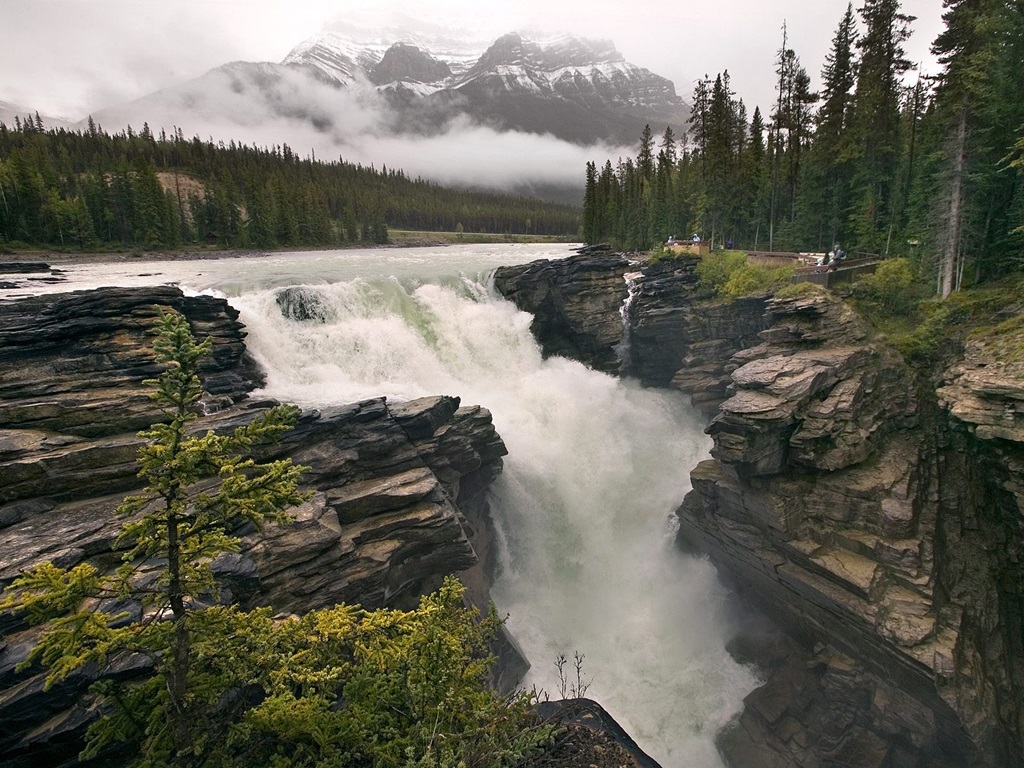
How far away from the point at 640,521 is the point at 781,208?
42.2 m

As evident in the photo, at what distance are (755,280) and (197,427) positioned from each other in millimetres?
36617

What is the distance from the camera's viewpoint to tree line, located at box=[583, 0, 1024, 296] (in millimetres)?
25141

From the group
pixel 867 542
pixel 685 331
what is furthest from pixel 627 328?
pixel 867 542

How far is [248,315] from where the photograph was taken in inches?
1130

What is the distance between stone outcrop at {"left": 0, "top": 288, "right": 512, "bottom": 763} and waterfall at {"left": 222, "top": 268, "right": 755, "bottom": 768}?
12.4 ft

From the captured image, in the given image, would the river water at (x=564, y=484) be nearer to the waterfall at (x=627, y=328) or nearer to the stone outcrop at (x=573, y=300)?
the stone outcrop at (x=573, y=300)

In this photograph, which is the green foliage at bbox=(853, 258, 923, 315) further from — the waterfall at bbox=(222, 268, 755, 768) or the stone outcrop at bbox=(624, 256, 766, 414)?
the waterfall at bbox=(222, 268, 755, 768)

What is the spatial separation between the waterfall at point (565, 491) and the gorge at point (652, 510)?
14 cm

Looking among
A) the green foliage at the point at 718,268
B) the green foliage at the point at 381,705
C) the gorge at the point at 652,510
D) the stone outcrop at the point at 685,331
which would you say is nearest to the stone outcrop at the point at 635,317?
the stone outcrop at the point at 685,331

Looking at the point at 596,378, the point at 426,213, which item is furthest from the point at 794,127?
the point at 426,213

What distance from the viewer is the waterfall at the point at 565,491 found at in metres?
23.1

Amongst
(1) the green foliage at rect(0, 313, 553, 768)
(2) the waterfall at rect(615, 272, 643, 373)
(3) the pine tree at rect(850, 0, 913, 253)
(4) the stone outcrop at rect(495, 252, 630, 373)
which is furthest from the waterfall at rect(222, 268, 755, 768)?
(3) the pine tree at rect(850, 0, 913, 253)

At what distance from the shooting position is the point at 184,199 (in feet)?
399

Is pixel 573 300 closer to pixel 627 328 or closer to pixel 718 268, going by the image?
pixel 627 328
